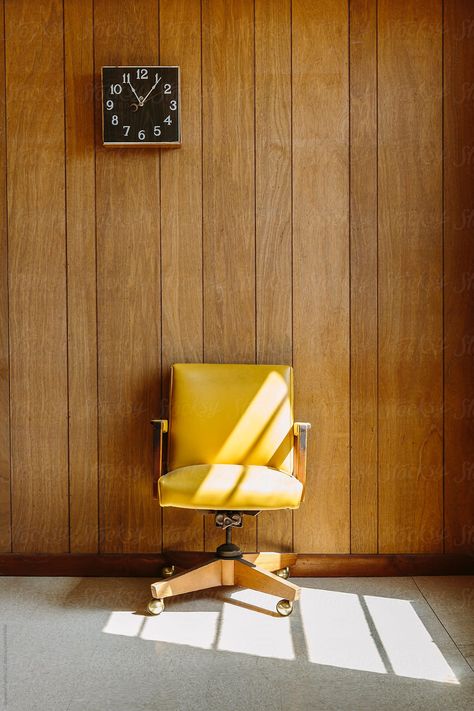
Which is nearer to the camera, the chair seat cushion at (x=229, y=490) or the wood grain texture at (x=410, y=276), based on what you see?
the chair seat cushion at (x=229, y=490)

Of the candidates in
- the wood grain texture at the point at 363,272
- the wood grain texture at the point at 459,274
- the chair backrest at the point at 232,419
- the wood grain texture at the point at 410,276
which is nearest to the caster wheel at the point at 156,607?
the chair backrest at the point at 232,419

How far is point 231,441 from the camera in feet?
8.89

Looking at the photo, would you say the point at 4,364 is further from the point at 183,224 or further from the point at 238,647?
the point at 238,647

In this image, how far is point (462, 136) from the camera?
2855 mm

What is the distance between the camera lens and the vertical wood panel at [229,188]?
9.39 ft

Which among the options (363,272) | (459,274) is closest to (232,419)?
(363,272)

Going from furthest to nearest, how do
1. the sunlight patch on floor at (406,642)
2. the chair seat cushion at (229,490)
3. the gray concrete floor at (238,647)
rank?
the chair seat cushion at (229,490)
the sunlight patch on floor at (406,642)
the gray concrete floor at (238,647)

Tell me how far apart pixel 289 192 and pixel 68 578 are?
196 cm

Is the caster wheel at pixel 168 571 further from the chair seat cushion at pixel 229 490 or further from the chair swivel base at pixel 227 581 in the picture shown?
the chair seat cushion at pixel 229 490

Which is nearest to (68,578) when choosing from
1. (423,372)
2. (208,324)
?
(208,324)

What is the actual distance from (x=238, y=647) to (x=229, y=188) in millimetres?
1850

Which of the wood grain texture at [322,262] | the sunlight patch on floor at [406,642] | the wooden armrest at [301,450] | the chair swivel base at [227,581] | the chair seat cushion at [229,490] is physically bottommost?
the sunlight patch on floor at [406,642]

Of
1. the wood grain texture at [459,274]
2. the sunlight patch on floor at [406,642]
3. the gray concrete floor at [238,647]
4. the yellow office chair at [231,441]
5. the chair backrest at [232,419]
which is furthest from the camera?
the wood grain texture at [459,274]

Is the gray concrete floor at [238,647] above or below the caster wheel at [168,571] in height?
below
